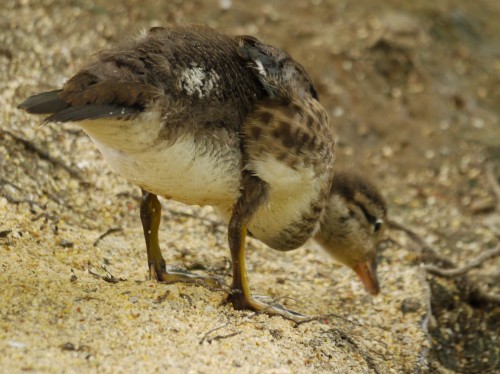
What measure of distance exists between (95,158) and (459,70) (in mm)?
4009

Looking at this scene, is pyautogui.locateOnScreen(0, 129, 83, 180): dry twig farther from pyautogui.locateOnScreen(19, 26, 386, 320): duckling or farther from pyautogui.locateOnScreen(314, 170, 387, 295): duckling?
pyautogui.locateOnScreen(314, 170, 387, 295): duckling

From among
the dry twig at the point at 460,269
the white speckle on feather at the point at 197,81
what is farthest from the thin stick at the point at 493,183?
the white speckle on feather at the point at 197,81

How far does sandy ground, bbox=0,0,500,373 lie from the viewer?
3.57m

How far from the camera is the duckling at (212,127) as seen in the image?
3459 millimetres

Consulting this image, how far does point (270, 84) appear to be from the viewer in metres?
4.06

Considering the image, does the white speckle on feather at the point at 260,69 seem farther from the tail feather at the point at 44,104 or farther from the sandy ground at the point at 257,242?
the tail feather at the point at 44,104

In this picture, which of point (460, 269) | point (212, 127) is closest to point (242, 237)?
point (212, 127)

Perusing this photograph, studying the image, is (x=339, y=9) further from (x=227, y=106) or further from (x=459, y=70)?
(x=227, y=106)

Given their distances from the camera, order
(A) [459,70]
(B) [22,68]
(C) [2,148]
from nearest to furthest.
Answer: (C) [2,148], (B) [22,68], (A) [459,70]

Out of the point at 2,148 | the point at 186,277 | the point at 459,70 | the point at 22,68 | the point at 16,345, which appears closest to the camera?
the point at 16,345

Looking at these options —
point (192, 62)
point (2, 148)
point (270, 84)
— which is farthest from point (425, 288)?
point (2, 148)

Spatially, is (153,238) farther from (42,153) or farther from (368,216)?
(368,216)

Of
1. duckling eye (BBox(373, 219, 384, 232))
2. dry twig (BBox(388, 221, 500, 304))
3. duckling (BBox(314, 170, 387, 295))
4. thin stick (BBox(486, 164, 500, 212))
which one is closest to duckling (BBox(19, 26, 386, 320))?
duckling (BBox(314, 170, 387, 295))

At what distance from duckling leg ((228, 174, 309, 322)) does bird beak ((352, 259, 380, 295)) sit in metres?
1.11
